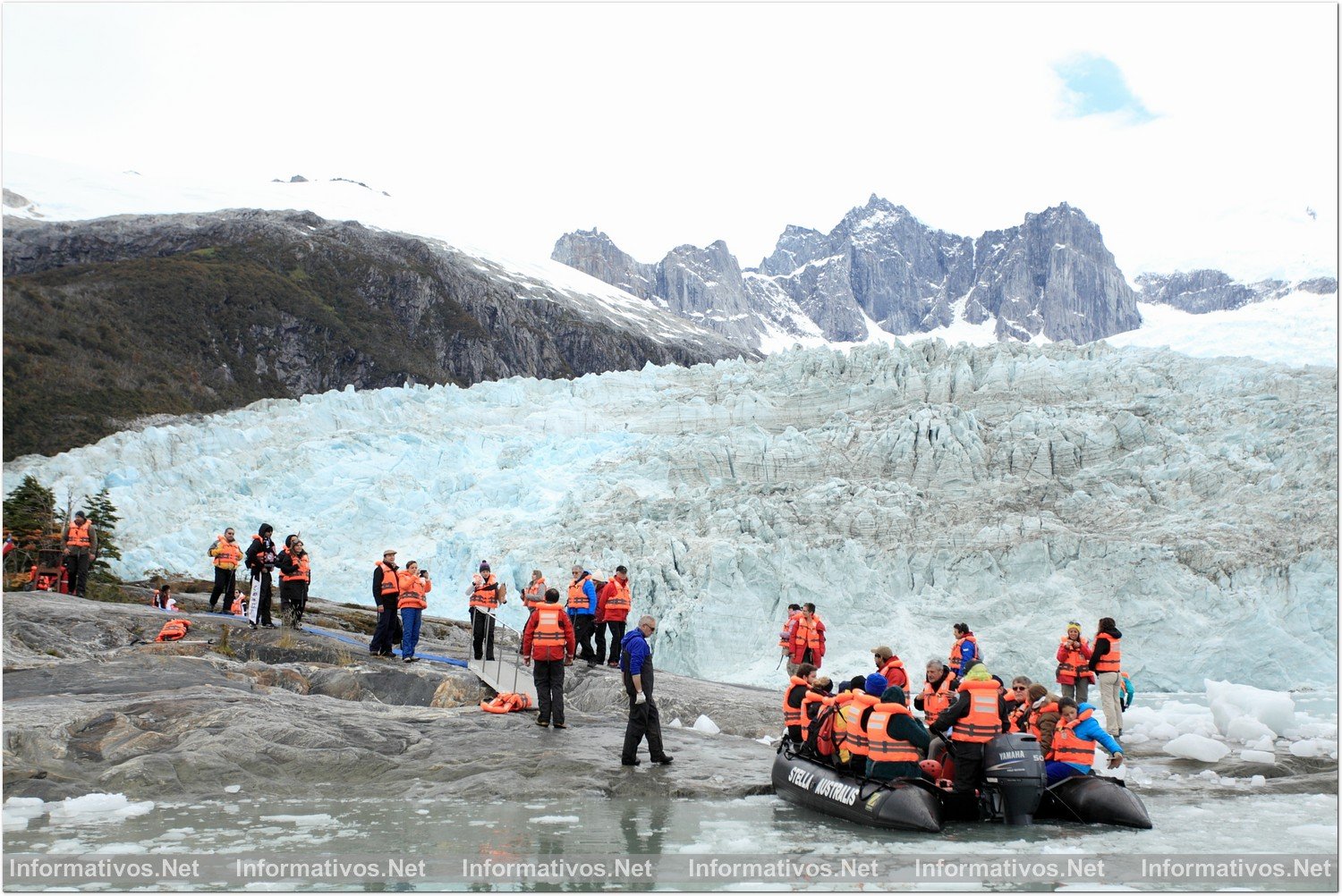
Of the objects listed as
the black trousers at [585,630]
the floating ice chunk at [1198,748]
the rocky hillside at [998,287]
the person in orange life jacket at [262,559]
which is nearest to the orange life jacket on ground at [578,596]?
the black trousers at [585,630]

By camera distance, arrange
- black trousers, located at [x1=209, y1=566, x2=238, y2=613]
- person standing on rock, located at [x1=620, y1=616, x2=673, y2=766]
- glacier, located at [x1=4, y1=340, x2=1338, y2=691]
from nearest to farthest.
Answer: person standing on rock, located at [x1=620, y1=616, x2=673, y2=766] → black trousers, located at [x1=209, y1=566, x2=238, y2=613] → glacier, located at [x1=4, y1=340, x2=1338, y2=691]

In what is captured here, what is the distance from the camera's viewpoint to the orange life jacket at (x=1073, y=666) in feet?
40.3

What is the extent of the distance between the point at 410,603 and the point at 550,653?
146 inches

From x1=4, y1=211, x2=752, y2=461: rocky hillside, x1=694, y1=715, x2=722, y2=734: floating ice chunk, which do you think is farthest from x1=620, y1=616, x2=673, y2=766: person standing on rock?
x1=4, y1=211, x2=752, y2=461: rocky hillside

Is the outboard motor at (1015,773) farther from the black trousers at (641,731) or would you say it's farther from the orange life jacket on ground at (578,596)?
the orange life jacket on ground at (578,596)

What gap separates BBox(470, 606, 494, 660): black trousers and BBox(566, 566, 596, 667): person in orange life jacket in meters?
1.39

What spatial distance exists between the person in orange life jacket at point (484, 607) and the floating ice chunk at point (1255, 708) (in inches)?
396

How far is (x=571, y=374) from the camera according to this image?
8975 centimetres

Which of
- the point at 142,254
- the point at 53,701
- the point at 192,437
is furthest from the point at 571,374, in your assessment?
the point at 53,701

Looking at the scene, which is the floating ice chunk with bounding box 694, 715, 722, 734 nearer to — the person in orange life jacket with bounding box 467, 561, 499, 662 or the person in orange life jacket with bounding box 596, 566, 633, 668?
the person in orange life jacket with bounding box 596, 566, 633, 668

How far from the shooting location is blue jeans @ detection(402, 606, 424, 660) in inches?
542

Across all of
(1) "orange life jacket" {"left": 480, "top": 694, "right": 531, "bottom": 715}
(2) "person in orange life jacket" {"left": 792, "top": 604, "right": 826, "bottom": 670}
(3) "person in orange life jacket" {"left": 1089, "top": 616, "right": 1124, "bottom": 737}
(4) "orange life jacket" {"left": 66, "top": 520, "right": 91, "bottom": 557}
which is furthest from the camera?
(4) "orange life jacket" {"left": 66, "top": 520, "right": 91, "bottom": 557}

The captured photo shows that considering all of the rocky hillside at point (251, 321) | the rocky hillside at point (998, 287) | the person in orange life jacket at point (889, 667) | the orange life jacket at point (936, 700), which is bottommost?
the orange life jacket at point (936, 700)

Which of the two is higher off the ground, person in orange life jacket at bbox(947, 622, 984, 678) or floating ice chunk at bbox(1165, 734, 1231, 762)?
person in orange life jacket at bbox(947, 622, 984, 678)
